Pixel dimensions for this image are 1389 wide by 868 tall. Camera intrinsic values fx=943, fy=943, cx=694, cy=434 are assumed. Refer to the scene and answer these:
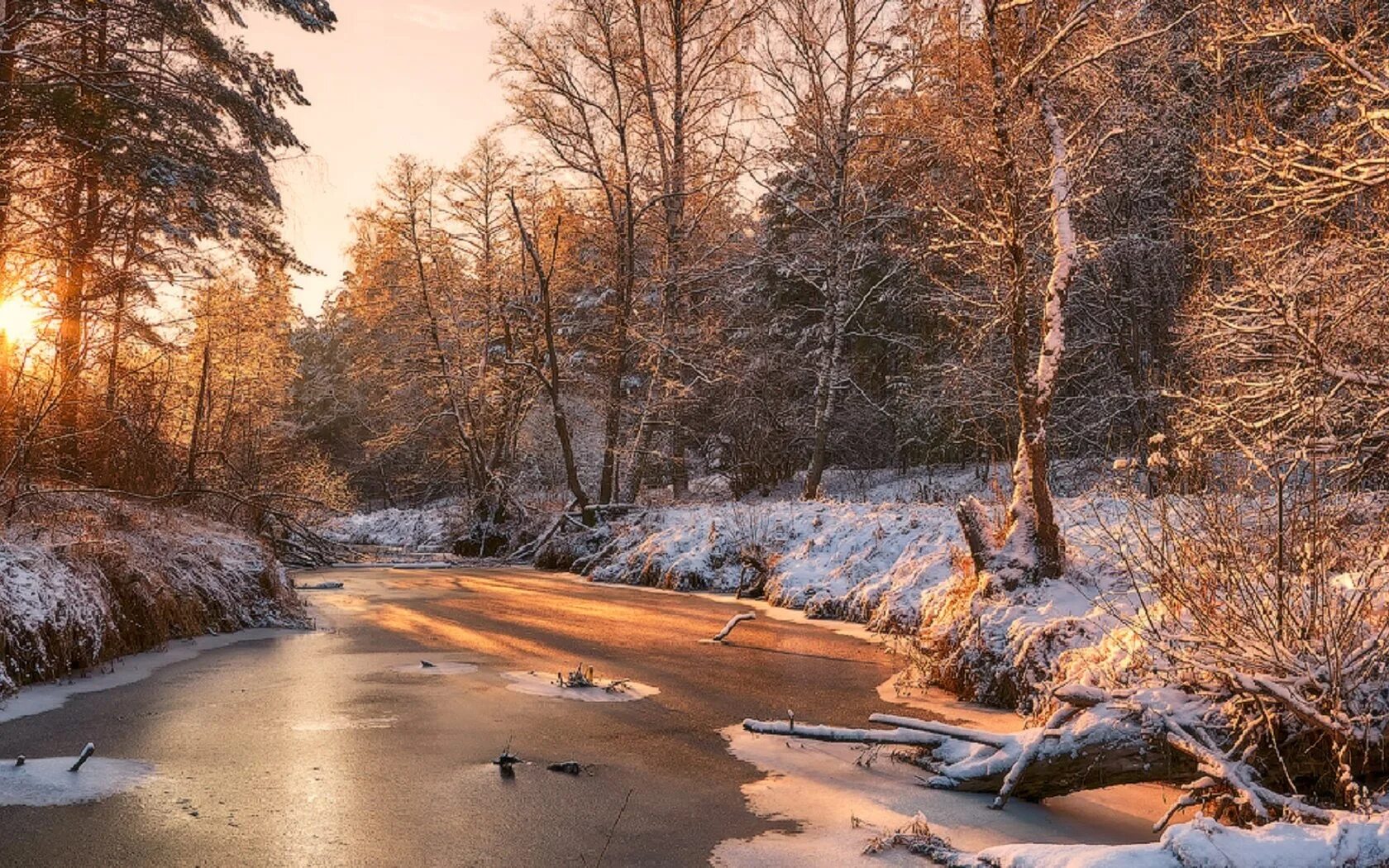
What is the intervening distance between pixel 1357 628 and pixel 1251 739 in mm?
782

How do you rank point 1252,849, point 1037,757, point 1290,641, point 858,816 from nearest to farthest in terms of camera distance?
point 1252,849
point 1290,641
point 858,816
point 1037,757

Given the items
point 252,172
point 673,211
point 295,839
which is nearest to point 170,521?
point 252,172

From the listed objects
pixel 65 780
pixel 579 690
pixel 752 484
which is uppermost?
pixel 752 484

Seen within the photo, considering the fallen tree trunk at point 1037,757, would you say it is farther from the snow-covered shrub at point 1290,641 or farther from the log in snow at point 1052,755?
the snow-covered shrub at point 1290,641

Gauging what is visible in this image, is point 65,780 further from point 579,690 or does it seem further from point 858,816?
point 858,816

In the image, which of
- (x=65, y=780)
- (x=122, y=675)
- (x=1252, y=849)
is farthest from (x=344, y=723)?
(x=1252, y=849)

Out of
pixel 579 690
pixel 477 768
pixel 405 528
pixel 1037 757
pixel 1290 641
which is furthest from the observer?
pixel 405 528

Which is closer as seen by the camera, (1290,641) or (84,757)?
(1290,641)

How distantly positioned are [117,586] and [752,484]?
19.5 m

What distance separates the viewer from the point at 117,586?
9156 millimetres

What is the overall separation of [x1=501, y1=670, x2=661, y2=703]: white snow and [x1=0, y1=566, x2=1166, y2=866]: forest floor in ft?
0.37

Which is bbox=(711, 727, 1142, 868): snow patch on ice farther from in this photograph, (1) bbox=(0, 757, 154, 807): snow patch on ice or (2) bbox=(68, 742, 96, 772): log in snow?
(2) bbox=(68, 742, 96, 772): log in snow

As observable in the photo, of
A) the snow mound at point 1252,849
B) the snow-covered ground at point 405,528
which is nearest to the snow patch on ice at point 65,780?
the snow mound at point 1252,849

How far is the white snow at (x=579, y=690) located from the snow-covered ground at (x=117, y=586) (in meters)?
3.72
